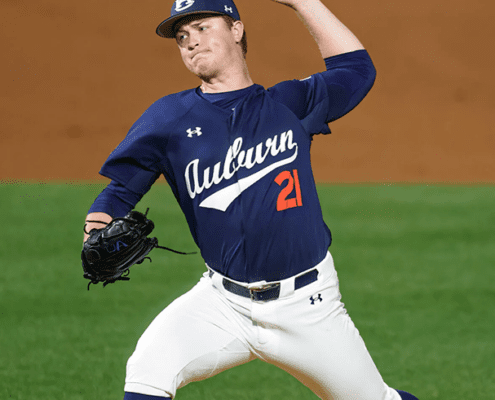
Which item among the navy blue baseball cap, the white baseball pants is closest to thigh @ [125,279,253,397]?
the white baseball pants

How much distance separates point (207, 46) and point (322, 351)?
1372 millimetres

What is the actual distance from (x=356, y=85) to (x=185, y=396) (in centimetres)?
255

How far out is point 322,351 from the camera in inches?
114

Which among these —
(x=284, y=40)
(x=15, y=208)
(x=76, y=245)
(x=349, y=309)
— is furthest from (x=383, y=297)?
(x=284, y=40)

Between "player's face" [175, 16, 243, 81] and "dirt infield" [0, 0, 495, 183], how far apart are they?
11.8 metres

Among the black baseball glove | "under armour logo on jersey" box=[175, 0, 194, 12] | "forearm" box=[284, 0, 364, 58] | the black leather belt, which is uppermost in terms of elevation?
"under armour logo on jersey" box=[175, 0, 194, 12]

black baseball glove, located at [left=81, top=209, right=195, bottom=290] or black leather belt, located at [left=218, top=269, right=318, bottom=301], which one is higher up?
black baseball glove, located at [left=81, top=209, right=195, bottom=290]

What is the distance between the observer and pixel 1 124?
52.9ft

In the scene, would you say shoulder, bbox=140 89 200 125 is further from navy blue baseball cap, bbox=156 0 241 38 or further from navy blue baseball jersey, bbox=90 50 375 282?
navy blue baseball cap, bbox=156 0 241 38

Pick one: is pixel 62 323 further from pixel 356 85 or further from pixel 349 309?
pixel 356 85

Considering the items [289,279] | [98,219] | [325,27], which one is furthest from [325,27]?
[98,219]

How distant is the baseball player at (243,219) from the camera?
Result: 2.92 m

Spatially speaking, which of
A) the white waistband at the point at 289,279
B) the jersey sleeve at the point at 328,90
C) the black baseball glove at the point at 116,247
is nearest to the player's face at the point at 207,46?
the jersey sleeve at the point at 328,90

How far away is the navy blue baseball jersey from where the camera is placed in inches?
115
